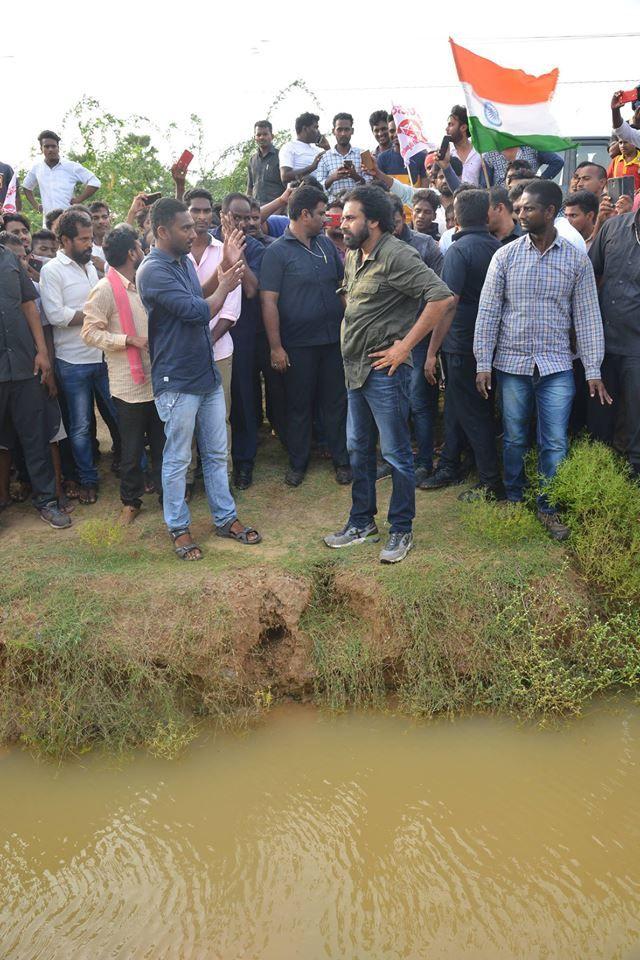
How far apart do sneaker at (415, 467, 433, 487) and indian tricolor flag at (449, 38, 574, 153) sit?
2.53 m

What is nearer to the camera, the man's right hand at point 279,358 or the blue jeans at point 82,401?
the man's right hand at point 279,358

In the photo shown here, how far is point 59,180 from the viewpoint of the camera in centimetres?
830

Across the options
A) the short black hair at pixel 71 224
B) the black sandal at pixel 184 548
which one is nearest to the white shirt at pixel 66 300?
the short black hair at pixel 71 224

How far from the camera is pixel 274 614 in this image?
4586 mm

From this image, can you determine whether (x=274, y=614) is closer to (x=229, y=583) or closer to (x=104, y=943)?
(x=229, y=583)

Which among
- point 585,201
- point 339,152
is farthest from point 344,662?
point 339,152

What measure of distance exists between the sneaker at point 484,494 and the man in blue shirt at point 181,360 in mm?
1447

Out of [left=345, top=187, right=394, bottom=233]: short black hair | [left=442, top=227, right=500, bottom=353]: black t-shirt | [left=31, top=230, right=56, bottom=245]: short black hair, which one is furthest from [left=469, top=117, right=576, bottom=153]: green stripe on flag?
[left=31, top=230, right=56, bottom=245]: short black hair

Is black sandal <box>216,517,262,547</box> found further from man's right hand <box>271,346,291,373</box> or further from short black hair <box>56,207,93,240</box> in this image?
short black hair <box>56,207,93,240</box>

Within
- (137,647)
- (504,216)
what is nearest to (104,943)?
(137,647)

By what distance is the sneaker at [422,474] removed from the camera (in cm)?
576

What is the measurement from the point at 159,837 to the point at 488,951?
1.51 meters

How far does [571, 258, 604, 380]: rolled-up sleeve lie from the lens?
15.5 feet

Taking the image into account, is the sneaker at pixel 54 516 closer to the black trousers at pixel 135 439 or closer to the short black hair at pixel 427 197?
the black trousers at pixel 135 439
